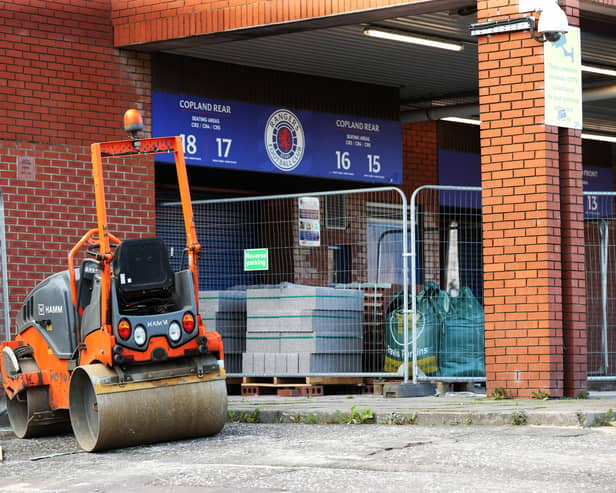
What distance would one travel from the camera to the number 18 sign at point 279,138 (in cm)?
1667

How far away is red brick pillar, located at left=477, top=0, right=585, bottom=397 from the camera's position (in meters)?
12.5

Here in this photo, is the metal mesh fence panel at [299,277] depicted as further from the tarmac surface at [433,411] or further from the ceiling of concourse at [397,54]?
the ceiling of concourse at [397,54]

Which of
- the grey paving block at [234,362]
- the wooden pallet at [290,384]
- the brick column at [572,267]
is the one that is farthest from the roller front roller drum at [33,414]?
the brick column at [572,267]

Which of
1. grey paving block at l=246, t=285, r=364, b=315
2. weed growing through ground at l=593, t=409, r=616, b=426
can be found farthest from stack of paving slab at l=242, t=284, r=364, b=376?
weed growing through ground at l=593, t=409, r=616, b=426

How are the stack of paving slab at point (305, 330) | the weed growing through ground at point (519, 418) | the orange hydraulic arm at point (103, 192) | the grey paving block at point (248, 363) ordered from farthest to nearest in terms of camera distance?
the grey paving block at point (248, 363) → the stack of paving slab at point (305, 330) → the weed growing through ground at point (519, 418) → the orange hydraulic arm at point (103, 192)

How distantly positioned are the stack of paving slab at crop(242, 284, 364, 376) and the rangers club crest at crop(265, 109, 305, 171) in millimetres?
3127

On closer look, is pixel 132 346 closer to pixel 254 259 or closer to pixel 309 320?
pixel 309 320

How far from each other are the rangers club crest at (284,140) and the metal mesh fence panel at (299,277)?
769 mm

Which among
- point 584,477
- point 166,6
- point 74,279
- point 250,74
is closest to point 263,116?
point 250,74

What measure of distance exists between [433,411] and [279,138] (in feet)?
24.9

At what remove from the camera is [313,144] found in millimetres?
18547

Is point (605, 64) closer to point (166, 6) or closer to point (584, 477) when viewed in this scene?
point (166, 6)

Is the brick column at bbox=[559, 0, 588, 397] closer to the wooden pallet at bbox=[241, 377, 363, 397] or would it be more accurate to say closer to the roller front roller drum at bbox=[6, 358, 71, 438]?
the wooden pallet at bbox=[241, 377, 363, 397]

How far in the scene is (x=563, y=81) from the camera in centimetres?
1292
